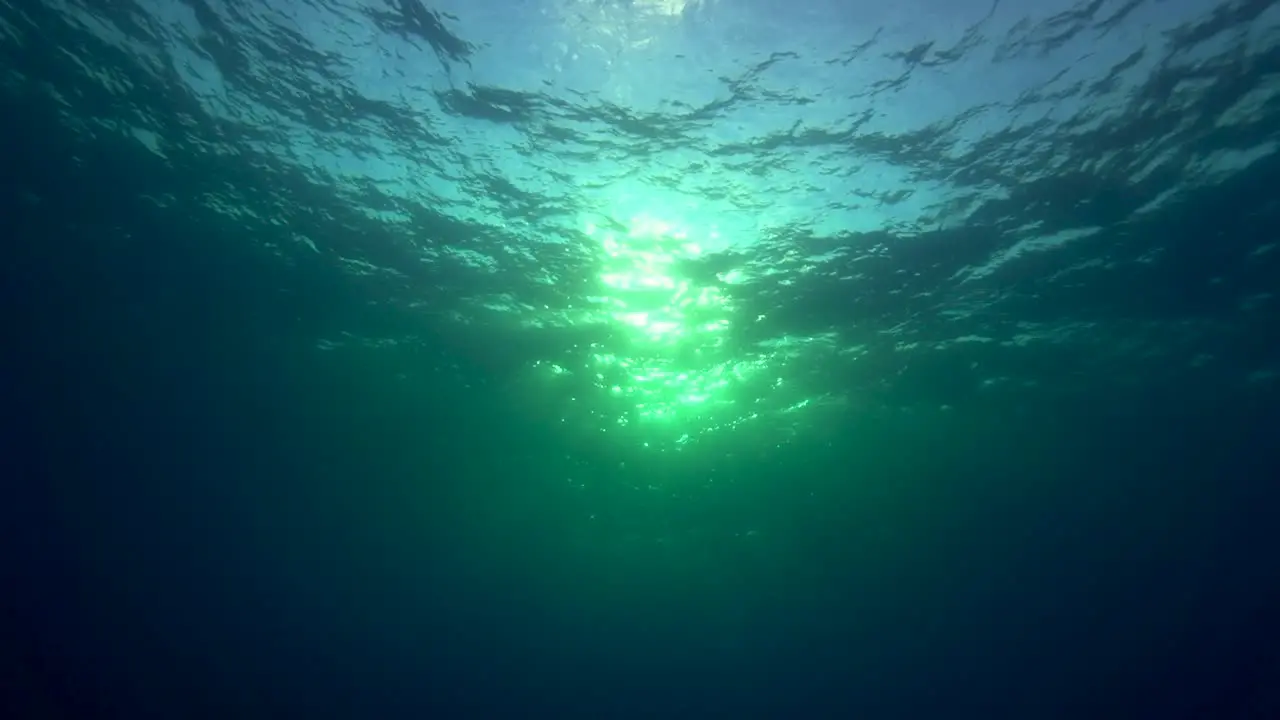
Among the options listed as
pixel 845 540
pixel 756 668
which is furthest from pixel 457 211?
pixel 756 668

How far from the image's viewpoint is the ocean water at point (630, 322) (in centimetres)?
1084

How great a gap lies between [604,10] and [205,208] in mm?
11909

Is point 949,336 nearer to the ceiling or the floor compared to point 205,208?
nearer to the floor

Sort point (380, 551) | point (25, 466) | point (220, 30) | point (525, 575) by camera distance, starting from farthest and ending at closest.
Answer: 1. point (525, 575)
2. point (380, 551)
3. point (25, 466)
4. point (220, 30)

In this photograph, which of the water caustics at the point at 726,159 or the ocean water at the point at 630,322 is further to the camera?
the ocean water at the point at 630,322

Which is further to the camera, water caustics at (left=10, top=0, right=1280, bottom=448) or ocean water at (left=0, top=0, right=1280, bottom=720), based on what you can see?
ocean water at (left=0, top=0, right=1280, bottom=720)

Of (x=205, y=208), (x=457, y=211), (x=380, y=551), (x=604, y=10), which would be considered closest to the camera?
(x=604, y=10)

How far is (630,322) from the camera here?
60.0 feet

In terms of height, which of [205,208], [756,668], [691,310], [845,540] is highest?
[205,208]

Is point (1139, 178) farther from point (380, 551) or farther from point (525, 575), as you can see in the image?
point (525, 575)

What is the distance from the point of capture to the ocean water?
10.8 m

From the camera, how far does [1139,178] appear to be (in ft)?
43.7

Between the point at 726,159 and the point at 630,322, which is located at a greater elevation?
the point at 726,159

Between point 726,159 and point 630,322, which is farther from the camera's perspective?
point 630,322
